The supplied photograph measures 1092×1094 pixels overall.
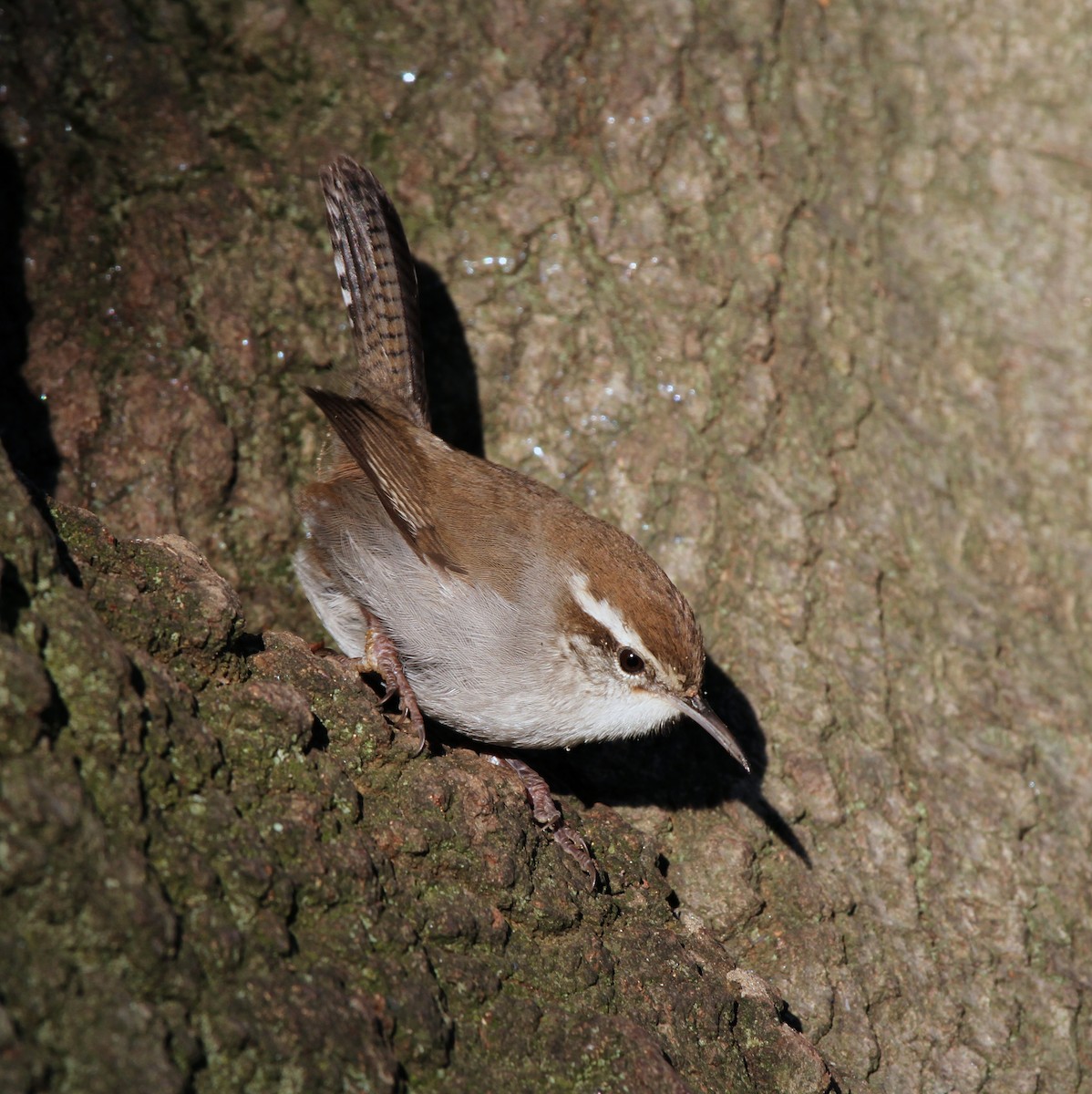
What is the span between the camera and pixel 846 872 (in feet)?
12.6

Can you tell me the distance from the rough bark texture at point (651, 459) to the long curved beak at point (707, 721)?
393 mm

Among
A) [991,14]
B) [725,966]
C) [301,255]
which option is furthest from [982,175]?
[725,966]

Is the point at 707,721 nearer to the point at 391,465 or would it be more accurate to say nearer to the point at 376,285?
the point at 391,465

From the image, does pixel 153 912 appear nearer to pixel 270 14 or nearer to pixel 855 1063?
pixel 855 1063

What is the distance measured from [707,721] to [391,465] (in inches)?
55.5

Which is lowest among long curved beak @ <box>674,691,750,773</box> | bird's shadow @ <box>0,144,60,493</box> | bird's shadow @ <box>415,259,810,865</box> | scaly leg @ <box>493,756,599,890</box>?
bird's shadow @ <box>415,259,810,865</box>

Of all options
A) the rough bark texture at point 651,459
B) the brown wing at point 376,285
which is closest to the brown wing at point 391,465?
the brown wing at point 376,285

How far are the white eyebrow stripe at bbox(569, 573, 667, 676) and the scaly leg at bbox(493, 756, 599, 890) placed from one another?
1.81 feet

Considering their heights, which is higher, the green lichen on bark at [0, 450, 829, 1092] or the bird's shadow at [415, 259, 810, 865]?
the green lichen on bark at [0, 450, 829, 1092]

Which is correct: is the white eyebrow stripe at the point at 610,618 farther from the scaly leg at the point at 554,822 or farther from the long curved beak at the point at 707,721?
the scaly leg at the point at 554,822

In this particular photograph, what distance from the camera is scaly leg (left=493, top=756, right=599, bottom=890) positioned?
3.36m

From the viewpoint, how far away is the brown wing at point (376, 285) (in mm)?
4109

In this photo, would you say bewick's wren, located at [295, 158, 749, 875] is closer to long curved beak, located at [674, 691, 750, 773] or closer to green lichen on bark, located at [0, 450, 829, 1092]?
long curved beak, located at [674, 691, 750, 773]

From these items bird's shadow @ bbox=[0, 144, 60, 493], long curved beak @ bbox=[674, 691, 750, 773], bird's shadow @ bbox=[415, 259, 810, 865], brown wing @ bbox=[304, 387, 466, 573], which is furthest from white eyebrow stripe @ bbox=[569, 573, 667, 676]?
bird's shadow @ bbox=[0, 144, 60, 493]
